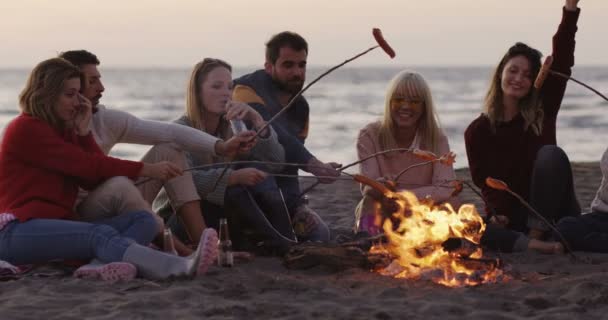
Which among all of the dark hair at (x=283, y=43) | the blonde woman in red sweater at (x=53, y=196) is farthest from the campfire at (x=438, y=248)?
the dark hair at (x=283, y=43)

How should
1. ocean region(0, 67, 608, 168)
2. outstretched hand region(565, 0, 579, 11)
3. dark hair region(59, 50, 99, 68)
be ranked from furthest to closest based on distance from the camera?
ocean region(0, 67, 608, 168)
outstretched hand region(565, 0, 579, 11)
dark hair region(59, 50, 99, 68)

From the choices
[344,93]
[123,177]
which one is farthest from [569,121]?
[123,177]

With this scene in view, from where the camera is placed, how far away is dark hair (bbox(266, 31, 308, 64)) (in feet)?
21.7

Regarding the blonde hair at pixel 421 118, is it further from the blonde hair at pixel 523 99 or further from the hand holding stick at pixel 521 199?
the hand holding stick at pixel 521 199

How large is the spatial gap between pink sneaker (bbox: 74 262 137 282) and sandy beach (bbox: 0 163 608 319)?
73mm

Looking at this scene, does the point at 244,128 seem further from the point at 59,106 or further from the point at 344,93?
the point at 344,93

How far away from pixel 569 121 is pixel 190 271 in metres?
19.1

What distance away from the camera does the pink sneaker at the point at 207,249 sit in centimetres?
501

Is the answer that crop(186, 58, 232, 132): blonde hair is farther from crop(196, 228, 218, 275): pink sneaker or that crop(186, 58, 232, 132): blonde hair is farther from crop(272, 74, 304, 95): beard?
crop(196, 228, 218, 275): pink sneaker

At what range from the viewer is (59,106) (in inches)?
208

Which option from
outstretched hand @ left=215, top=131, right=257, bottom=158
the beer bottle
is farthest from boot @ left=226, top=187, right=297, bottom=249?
the beer bottle

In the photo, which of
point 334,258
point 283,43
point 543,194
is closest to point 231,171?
point 334,258

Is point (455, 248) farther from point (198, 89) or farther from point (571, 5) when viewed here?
point (198, 89)

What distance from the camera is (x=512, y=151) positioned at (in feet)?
21.6
